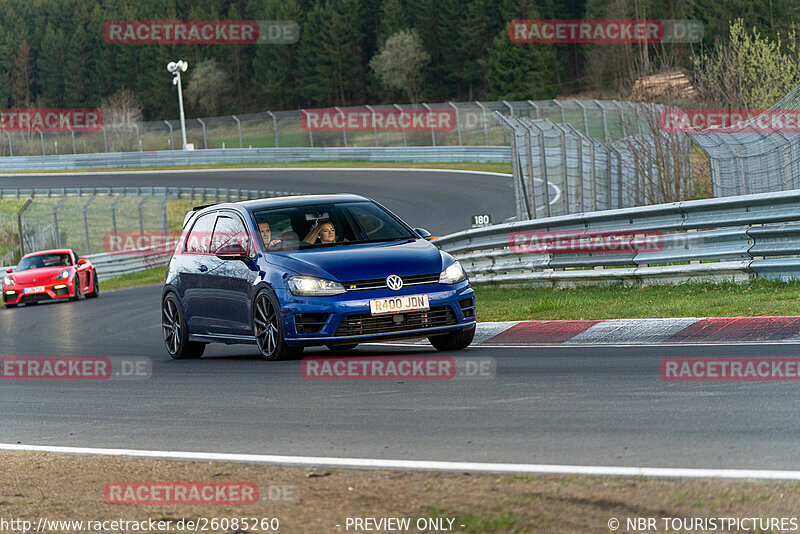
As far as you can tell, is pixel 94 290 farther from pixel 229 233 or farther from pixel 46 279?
pixel 229 233

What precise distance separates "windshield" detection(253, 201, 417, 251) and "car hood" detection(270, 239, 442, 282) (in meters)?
0.29

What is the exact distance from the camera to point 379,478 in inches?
217

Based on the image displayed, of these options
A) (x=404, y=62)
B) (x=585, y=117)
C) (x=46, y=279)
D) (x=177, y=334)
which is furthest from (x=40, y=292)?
(x=404, y=62)

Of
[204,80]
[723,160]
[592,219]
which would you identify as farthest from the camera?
[204,80]

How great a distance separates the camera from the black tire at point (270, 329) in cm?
1059

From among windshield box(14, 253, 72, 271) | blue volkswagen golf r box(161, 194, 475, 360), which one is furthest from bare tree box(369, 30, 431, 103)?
blue volkswagen golf r box(161, 194, 475, 360)

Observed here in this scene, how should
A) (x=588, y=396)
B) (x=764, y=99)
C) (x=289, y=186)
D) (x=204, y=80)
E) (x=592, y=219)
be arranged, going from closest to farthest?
(x=588, y=396), (x=592, y=219), (x=764, y=99), (x=289, y=186), (x=204, y=80)

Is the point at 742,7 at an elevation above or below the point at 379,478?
above

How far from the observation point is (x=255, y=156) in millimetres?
66625

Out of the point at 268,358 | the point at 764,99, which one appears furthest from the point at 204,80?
the point at 268,358

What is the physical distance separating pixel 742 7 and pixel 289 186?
42294mm

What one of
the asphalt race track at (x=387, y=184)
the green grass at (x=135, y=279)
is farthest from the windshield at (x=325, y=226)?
the asphalt race track at (x=387, y=184)

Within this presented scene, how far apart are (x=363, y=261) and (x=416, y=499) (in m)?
5.53

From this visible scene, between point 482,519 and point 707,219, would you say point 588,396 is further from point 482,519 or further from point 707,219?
point 707,219
